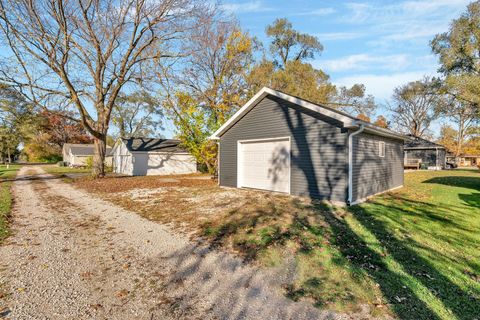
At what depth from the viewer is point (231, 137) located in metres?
12.2

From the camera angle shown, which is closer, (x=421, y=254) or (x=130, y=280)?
(x=130, y=280)

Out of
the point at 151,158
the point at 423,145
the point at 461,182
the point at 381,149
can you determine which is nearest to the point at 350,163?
the point at 381,149

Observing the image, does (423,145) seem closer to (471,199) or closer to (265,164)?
(471,199)

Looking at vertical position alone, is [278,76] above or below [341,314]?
above

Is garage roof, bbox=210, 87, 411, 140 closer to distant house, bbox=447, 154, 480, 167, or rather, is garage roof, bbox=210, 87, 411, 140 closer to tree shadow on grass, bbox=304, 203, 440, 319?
tree shadow on grass, bbox=304, 203, 440, 319

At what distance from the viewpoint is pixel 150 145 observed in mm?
25656

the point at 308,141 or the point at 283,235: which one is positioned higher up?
the point at 308,141

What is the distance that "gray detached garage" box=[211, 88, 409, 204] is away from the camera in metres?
8.25

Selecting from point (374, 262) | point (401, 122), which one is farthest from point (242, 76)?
point (401, 122)

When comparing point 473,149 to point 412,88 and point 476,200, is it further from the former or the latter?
point 476,200

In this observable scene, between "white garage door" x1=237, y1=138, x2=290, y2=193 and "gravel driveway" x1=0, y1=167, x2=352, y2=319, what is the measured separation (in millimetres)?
5749

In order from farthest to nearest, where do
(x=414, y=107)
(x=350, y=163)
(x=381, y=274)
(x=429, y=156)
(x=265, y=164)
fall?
1. (x=414, y=107)
2. (x=429, y=156)
3. (x=265, y=164)
4. (x=350, y=163)
5. (x=381, y=274)

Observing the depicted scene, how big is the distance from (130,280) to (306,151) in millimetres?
7198

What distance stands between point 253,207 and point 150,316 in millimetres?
5174
